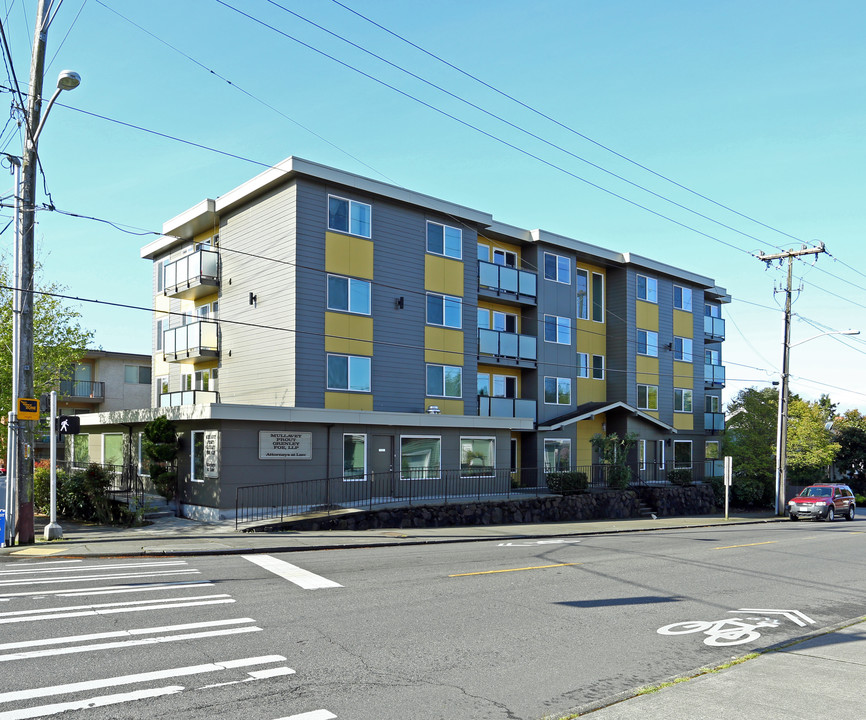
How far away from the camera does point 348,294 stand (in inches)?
1083

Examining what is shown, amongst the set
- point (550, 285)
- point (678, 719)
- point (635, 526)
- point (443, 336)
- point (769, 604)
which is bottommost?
point (635, 526)

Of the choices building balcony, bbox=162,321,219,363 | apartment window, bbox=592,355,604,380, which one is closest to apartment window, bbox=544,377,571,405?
apartment window, bbox=592,355,604,380

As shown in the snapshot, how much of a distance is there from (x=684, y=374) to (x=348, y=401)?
24854 mm

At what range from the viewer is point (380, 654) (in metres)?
7.86

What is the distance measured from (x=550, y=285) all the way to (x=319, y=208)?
14.0 meters

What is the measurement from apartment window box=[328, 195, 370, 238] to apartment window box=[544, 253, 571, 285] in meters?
11.5

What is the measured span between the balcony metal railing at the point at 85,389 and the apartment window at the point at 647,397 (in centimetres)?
3212

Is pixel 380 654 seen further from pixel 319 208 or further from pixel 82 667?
pixel 319 208

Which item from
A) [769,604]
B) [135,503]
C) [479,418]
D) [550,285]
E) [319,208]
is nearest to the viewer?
[769,604]

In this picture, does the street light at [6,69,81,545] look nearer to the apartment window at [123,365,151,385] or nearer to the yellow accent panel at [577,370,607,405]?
the yellow accent panel at [577,370,607,405]

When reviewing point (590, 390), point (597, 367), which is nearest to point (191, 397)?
point (590, 390)

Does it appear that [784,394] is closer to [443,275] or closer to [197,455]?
[443,275]

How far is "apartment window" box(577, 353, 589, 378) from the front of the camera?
3850 cm

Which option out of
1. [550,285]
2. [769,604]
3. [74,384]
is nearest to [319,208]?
[550,285]
